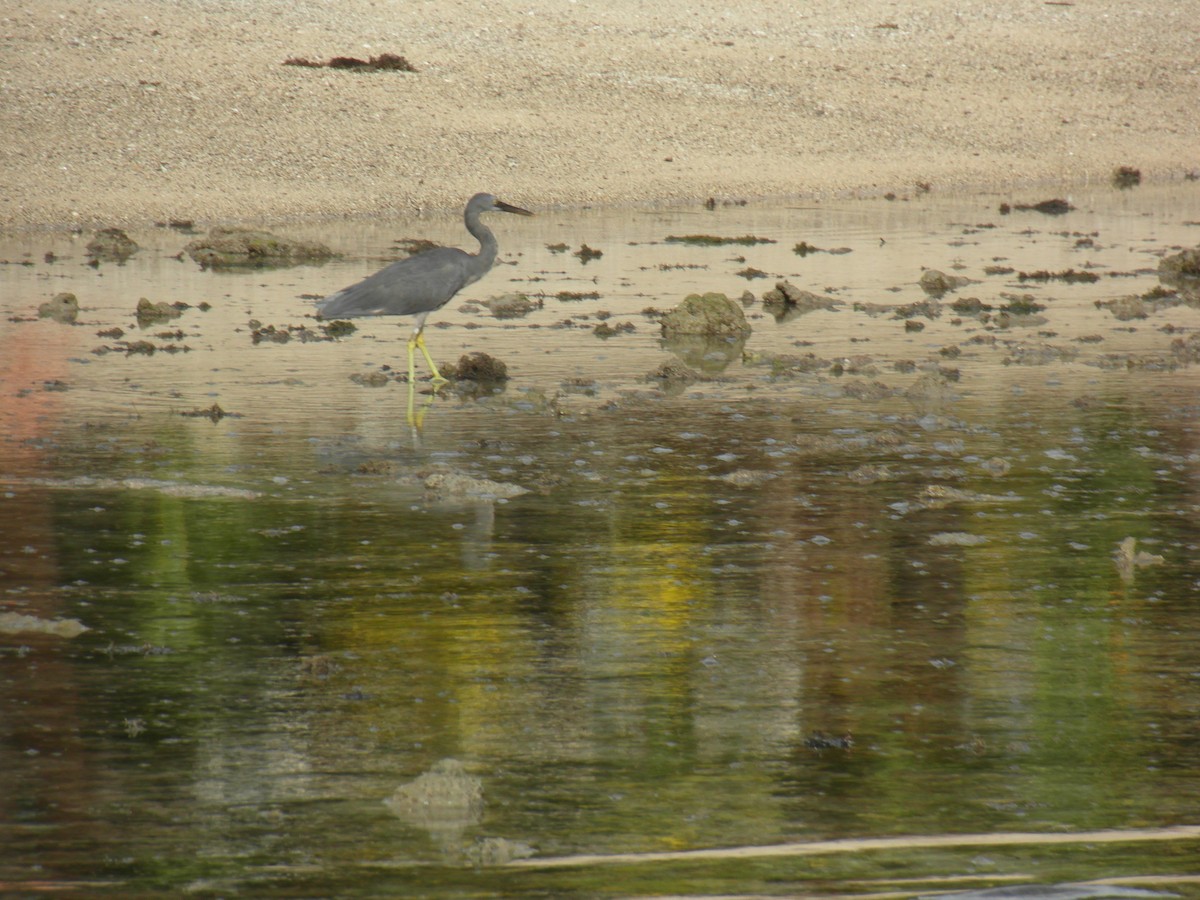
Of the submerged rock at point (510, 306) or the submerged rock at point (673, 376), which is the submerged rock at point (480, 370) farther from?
the submerged rock at point (510, 306)

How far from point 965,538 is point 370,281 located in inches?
292

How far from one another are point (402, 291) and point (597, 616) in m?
7.90

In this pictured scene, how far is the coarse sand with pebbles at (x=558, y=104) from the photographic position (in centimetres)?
3388

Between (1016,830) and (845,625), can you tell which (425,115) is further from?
(1016,830)

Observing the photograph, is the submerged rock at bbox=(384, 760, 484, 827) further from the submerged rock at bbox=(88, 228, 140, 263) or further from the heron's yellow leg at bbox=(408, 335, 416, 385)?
the submerged rock at bbox=(88, 228, 140, 263)

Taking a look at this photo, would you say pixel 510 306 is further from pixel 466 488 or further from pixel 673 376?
pixel 466 488

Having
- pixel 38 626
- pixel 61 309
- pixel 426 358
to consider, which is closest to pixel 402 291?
pixel 426 358

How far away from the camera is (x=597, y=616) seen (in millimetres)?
8922

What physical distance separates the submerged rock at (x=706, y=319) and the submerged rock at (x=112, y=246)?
10.00m

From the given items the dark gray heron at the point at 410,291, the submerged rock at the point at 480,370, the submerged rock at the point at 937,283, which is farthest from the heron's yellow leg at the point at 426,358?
the submerged rock at the point at 937,283

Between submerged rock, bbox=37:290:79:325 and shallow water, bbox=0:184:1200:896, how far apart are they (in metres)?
1.52

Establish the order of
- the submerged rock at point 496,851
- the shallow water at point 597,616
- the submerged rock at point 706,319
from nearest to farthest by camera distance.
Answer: the submerged rock at point 496,851, the shallow water at point 597,616, the submerged rock at point 706,319

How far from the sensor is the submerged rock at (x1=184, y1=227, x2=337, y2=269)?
25.5 meters

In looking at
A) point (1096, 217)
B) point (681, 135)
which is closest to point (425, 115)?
point (681, 135)
